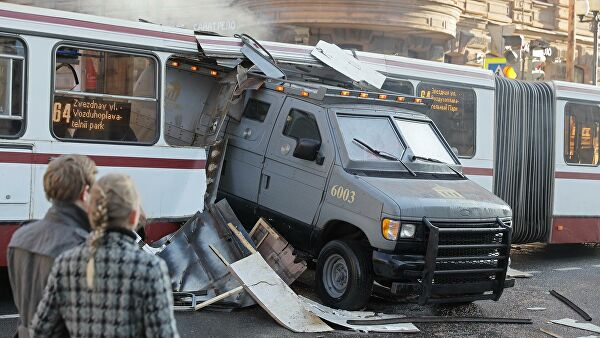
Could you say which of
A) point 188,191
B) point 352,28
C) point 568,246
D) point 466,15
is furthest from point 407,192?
point 466,15

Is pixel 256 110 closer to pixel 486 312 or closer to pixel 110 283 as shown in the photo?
pixel 486 312

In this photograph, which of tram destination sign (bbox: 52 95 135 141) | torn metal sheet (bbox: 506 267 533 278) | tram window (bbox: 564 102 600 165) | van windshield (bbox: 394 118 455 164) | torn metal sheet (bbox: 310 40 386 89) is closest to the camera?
tram destination sign (bbox: 52 95 135 141)

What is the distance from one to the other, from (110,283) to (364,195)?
517cm

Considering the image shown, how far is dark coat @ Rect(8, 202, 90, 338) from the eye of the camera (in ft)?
Answer: 12.4

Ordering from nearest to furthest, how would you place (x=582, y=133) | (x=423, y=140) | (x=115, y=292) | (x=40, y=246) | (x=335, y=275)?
(x=115, y=292)
(x=40, y=246)
(x=335, y=275)
(x=423, y=140)
(x=582, y=133)

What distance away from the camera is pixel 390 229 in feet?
26.6

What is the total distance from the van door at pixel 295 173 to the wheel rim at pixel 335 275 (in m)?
0.44

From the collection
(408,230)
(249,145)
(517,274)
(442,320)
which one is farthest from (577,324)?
(249,145)

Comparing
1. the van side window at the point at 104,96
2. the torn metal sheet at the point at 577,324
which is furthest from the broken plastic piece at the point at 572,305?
the van side window at the point at 104,96

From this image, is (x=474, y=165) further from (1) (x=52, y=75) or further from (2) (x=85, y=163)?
(2) (x=85, y=163)

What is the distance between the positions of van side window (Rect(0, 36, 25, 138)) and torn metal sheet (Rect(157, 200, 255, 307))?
6.29 ft

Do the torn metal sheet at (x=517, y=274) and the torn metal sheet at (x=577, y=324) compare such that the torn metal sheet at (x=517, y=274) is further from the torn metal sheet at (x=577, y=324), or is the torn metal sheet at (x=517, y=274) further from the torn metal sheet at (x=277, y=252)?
the torn metal sheet at (x=277, y=252)

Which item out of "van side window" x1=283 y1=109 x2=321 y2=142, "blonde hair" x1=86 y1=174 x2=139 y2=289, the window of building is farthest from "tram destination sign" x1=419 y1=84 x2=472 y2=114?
"blonde hair" x1=86 y1=174 x2=139 y2=289

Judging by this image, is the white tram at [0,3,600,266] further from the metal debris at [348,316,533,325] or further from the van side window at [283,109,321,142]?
the metal debris at [348,316,533,325]
